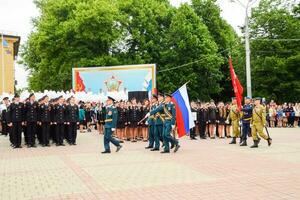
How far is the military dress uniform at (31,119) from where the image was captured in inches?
671

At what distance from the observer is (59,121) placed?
17.9 metres

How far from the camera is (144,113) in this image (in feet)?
66.3

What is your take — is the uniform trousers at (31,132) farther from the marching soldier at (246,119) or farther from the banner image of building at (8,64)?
the banner image of building at (8,64)

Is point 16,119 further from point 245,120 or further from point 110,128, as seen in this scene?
point 245,120

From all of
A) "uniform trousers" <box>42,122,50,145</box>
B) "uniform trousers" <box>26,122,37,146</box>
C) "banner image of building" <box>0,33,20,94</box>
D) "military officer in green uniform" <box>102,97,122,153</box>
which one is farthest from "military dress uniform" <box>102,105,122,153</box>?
"banner image of building" <box>0,33,20,94</box>

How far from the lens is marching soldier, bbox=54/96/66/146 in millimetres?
17859

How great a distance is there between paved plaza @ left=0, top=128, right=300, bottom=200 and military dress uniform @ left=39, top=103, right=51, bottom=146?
289cm

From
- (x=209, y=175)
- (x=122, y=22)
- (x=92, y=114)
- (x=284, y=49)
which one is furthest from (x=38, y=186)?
(x=284, y=49)

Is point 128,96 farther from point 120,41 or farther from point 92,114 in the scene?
point 120,41

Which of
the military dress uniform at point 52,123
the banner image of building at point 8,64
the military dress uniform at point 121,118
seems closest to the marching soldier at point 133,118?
the military dress uniform at point 121,118

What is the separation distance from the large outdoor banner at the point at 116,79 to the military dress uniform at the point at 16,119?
17.2m

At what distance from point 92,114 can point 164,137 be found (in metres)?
14.1

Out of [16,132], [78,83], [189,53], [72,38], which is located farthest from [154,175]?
[72,38]

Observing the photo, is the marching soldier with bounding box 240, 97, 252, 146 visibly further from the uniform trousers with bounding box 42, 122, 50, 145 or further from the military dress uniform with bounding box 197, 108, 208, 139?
the uniform trousers with bounding box 42, 122, 50, 145
